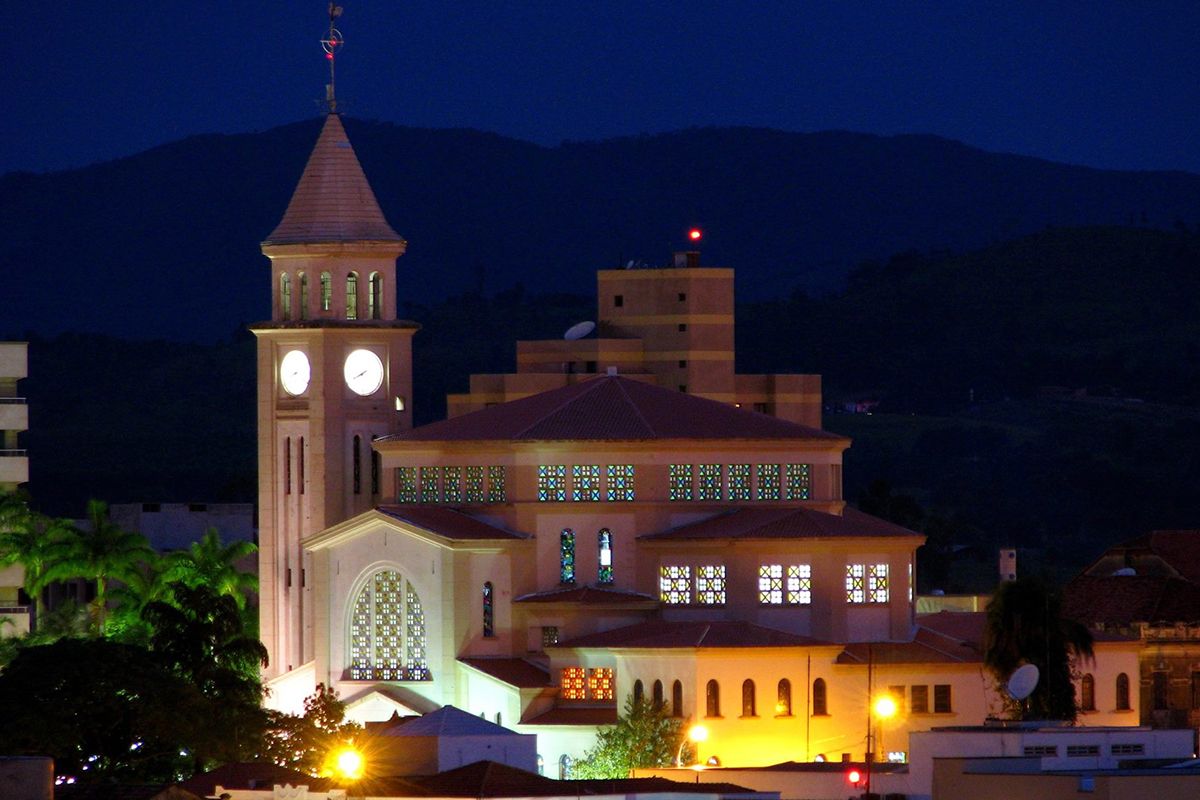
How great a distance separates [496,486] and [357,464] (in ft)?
32.3

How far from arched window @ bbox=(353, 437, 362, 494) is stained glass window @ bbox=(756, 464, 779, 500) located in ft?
47.7

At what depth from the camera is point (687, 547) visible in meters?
105

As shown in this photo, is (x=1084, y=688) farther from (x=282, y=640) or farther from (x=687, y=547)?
(x=282, y=640)

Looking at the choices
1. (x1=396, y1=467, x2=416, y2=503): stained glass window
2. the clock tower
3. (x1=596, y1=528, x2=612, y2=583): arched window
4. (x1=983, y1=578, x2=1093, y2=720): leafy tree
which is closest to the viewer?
(x1=983, y1=578, x2=1093, y2=720): leafy tree

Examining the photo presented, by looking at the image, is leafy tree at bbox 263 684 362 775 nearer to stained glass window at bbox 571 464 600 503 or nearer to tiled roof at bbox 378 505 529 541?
tiled roof at bbox 378 505 529 541

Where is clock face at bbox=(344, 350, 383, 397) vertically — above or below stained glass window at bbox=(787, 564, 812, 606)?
above

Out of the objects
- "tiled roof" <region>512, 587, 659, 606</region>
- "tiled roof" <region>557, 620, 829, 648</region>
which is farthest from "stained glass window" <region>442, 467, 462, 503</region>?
"tiled roof" <region>557, 620, 829, 648</region>

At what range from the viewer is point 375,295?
117750 mm

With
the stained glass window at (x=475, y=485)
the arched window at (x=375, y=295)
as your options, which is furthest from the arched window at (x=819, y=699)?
the arched window at (x=375, y=295)

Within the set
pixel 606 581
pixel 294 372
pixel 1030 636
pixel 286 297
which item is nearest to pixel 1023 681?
pixel 1030 636

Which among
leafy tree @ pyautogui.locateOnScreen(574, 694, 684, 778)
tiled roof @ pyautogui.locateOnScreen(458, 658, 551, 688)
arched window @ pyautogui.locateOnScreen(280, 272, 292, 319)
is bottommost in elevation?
→ leafy tree @ pyautogui.locateOnScreen(574, 694, 684, 778)

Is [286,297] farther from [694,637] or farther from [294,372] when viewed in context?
[694,637]

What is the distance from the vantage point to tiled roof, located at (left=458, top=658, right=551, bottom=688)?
101375mm

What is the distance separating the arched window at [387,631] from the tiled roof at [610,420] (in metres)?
5.17
